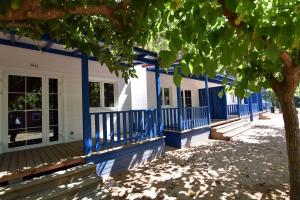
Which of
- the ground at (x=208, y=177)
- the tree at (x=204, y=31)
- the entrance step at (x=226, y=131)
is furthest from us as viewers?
the entrance step at (x=226, y=131)

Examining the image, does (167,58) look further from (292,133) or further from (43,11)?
(292,133)

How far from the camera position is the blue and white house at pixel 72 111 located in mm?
4848

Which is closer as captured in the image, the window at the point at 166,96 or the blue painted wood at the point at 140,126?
the blue painted wood at the point at 140,126

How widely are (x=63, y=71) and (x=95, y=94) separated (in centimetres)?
139

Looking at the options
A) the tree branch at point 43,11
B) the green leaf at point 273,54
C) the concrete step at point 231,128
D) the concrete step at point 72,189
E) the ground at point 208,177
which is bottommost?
the ground at point 208,177

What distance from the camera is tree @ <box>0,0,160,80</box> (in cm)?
146

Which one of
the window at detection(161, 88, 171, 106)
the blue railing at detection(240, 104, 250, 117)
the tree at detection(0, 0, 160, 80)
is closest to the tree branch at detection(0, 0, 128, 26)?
the tree at detection(0, 0, 160, 80)

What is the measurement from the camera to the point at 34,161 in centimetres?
421

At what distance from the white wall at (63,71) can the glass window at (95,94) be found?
0.30 meters

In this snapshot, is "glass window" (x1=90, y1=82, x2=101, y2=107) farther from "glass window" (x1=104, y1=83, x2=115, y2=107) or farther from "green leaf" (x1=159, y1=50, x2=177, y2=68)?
"green leaf" (x1=159, y1=50, x2=177, y2=68)

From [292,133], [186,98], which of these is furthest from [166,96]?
[292,133]

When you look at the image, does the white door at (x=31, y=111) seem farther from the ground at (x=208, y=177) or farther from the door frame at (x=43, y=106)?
the ground at (x=208, y=177)

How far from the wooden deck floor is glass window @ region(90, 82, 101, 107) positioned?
2.37 m

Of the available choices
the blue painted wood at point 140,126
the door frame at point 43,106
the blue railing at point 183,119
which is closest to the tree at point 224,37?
the blue painted wood at point 140,126
